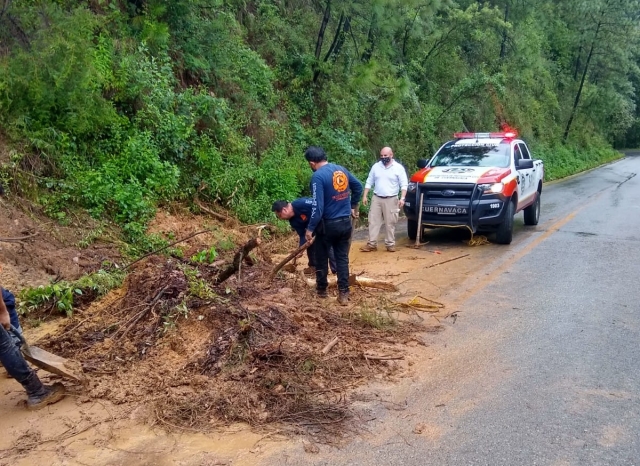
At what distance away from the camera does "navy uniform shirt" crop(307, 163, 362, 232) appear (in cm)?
650

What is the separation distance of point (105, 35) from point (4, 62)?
2.41 meters

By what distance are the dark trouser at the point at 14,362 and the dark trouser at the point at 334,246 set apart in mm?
3394

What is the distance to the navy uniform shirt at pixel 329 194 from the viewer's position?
6496 millimetres

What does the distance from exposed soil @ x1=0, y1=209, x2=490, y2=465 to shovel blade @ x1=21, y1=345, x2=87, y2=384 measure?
114mm

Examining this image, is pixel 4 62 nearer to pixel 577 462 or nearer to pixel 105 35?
pixel 105 35

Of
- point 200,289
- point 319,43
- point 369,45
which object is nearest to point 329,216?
point 200,289

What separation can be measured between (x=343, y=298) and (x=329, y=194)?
1.22m

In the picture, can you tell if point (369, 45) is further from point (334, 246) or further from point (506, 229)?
point (334, 246)

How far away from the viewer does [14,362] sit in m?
4.21

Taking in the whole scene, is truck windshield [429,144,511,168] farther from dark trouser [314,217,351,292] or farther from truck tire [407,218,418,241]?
dark trouser [314,217,351,292]

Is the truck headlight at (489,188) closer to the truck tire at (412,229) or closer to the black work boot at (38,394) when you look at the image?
the truck tire at (412,229)

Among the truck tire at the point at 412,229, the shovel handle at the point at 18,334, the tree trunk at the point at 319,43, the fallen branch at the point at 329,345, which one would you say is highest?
the tree trunk at the point at 319,43

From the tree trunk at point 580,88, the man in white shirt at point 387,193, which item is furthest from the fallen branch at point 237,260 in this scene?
the tree trunk at point 580,88

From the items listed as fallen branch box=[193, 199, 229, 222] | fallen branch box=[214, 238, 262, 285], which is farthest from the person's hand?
fallen branch box=[193, 199, 229, 222]
